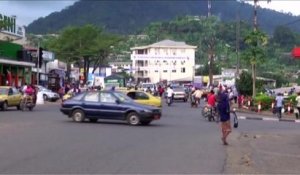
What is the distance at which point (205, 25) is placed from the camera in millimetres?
169625

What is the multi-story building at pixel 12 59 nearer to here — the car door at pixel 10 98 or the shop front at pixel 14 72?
the shop front at pixel 14 72

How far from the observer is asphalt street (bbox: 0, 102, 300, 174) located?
13.3 m

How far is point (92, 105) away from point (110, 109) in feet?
2.86

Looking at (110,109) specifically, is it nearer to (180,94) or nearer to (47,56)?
(180,94)

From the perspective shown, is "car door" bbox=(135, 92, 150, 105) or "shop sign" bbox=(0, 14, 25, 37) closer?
"car door" bbox=(135, 92, 150, 105)

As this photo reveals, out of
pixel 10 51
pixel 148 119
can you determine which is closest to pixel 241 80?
pixel 10 51

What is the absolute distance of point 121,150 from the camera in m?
17.0

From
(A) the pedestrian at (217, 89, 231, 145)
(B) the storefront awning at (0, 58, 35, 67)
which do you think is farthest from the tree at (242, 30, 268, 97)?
(A) the pedestrian at (217, 89, 231, 145)

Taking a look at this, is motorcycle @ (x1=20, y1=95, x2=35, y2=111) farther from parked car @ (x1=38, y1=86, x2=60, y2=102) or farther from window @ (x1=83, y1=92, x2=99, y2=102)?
parked car @ (x1=38, y1=86, x2=60, y2=102)

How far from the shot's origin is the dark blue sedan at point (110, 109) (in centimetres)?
2802

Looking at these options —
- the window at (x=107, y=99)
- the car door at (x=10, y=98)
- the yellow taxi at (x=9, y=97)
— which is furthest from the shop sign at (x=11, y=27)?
the window at (x=107, y=99)

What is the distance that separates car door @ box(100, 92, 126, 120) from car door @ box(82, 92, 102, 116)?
0.21 m

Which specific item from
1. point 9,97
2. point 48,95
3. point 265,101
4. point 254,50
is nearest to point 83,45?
point 48,95

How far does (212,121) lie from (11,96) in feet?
46.3
